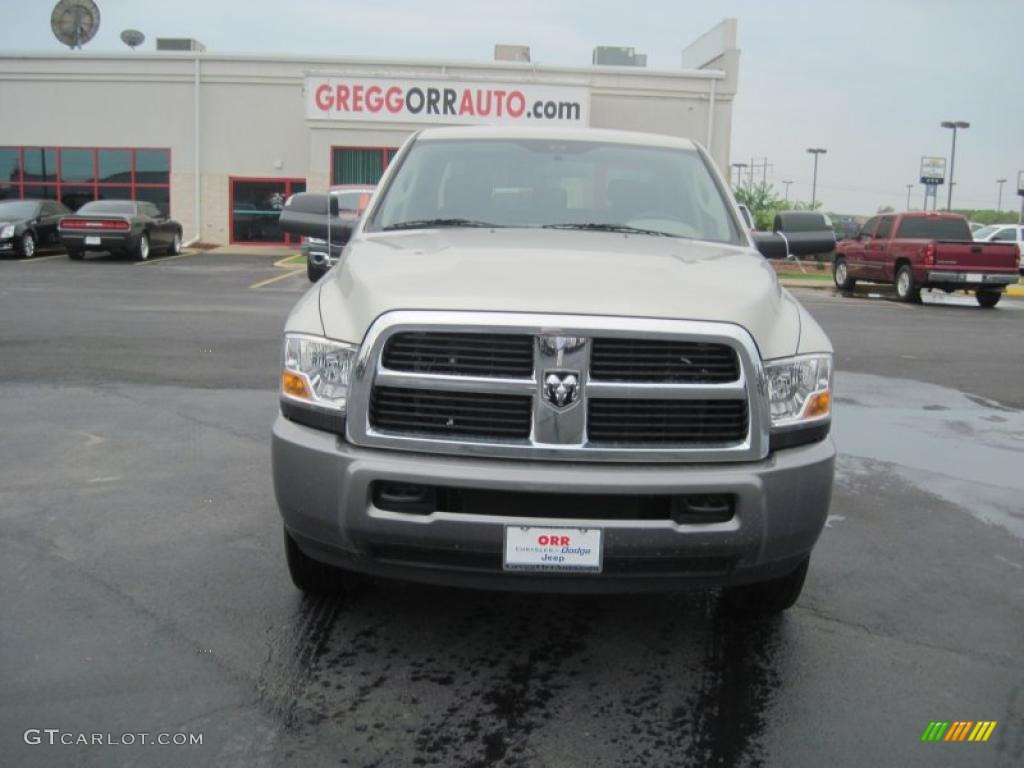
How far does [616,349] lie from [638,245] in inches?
44.5

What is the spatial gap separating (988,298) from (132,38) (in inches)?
1135

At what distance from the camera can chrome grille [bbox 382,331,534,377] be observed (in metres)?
3.30

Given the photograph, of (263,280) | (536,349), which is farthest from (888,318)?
(536,349)

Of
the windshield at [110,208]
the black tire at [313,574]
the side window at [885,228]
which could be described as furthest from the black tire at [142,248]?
the black tire at [313,574]

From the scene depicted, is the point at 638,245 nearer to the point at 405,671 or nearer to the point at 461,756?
the point at 405,671

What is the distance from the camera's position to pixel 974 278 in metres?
20.9

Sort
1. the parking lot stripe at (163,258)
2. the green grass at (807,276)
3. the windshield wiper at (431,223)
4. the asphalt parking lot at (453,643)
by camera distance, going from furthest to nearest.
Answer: the green grass at (807,276) → the parking lot stripe at (163,258) → the windshield wiper at (431,223) → the asphalt parking lot at (453,643)

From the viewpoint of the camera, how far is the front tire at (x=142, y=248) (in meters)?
25.7

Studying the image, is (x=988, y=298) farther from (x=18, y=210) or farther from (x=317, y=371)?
(x=18, y=210)

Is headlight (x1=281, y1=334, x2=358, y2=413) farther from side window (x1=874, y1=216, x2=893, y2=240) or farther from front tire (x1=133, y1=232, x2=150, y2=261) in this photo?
front tire (x1=133, y1=232, x2=150, y2=261)

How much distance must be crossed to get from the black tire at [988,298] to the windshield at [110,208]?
1938 centimetres

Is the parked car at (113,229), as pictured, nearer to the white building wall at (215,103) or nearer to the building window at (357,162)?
the white building wall at (215,103)

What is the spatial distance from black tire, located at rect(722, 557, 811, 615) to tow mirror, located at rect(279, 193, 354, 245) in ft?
8.42

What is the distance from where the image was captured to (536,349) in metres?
3.28
